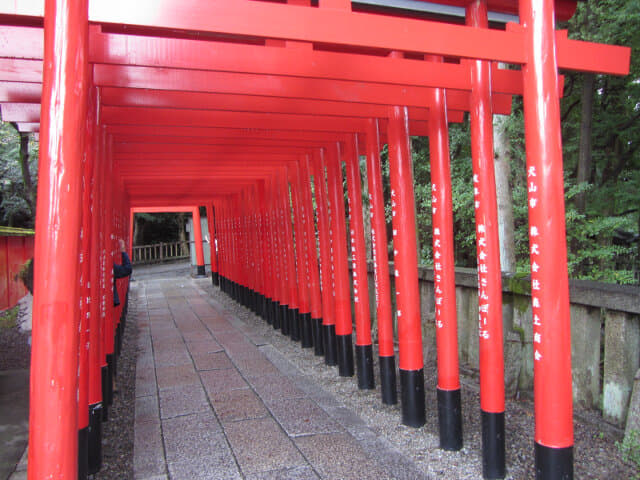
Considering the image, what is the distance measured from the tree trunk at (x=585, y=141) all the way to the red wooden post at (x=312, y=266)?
656 centimetres

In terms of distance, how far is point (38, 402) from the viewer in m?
1.87

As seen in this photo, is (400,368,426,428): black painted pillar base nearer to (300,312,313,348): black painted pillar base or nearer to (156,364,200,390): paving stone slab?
(156,364,200,390): paving stone slab

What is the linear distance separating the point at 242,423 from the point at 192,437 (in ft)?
1.49

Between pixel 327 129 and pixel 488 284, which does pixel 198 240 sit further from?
pixel 488 284

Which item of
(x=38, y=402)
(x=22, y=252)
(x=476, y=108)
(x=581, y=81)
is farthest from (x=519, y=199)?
(x=22, y=252)

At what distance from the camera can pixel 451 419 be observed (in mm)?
3709

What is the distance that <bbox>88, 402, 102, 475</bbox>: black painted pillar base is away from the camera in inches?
140

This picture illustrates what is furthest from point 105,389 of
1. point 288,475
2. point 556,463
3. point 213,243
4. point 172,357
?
point 213,243

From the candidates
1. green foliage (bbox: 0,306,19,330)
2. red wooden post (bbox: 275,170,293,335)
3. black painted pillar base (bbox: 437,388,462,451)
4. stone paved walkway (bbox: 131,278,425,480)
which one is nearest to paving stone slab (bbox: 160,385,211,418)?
stone paved walkway (bbox: 131,278,425,480)

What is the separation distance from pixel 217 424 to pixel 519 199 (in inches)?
310

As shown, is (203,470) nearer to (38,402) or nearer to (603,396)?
(38,402)

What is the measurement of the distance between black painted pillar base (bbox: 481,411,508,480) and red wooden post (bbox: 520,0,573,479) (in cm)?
40

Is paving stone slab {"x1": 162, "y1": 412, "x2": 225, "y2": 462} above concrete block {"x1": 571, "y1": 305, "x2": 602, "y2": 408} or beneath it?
beneath

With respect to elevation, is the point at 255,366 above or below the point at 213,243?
below
